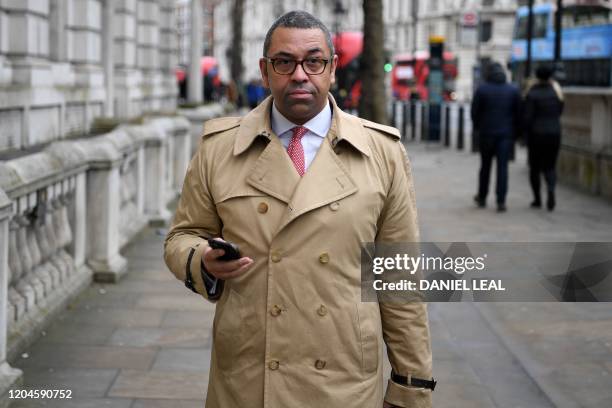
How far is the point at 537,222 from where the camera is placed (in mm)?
12461

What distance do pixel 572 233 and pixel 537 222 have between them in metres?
1.07

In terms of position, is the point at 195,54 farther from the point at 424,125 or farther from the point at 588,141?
the point at 588,141

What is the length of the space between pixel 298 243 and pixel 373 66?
1453 cm

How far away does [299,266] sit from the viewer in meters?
2.73

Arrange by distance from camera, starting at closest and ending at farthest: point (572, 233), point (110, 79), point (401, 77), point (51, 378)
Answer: point (51, 378) → point (572, 233) → point (110, 79) → point (401, 77)

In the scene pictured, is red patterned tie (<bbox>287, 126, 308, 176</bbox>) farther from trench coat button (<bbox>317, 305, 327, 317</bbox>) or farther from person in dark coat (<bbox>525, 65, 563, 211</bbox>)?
person in dark coat (<bbox>525, 65, 563, 211</bbox>)

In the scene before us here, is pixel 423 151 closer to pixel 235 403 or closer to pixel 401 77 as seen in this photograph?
pixel 235 403

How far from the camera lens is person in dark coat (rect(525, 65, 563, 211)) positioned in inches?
524

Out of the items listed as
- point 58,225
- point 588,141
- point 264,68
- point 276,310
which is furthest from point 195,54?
point 276,310

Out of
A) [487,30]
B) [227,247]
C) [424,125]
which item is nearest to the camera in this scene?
[227,247]

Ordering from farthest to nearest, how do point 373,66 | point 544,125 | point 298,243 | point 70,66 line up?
1. point 373,66
2. point 70,66
3. point 544,125
4. point 298,243

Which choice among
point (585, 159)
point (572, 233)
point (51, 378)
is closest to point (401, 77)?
point (585, 159)

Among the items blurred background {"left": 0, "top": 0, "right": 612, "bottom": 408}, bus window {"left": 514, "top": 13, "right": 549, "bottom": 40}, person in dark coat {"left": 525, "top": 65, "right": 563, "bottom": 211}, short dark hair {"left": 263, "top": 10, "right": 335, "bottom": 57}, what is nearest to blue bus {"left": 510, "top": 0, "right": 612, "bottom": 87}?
bus window {"left": 514, "top": 13, "right": 549, "bottom": 40}

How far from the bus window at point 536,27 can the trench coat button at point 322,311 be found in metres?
37.2
